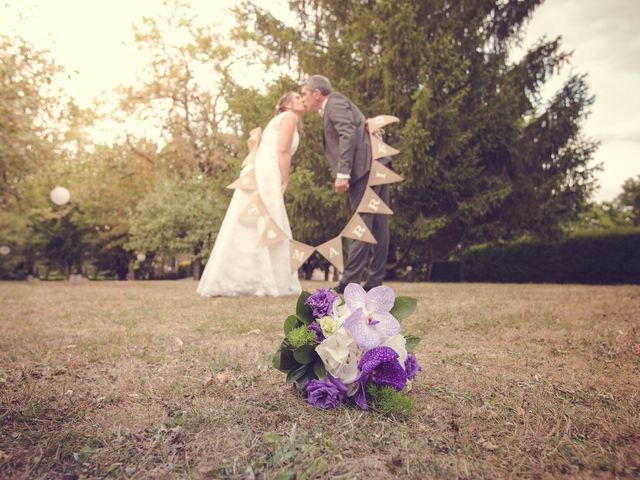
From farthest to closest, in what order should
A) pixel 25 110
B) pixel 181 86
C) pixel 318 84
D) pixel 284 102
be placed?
pixel 181 86 < pixel 25 110 < pixel 284 102 < pixel 318 84

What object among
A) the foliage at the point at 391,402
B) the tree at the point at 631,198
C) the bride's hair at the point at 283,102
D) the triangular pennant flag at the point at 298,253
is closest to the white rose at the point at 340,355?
the foliage at the point at 391,402

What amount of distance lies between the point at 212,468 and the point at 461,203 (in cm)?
954

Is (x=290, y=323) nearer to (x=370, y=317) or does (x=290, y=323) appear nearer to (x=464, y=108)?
(x=370, y=317)

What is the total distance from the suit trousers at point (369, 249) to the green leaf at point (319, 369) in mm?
3148

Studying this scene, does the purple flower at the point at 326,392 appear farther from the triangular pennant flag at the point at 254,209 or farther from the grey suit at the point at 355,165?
the triangular pennant flag at the point at 254,209

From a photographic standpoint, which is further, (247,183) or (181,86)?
(181,86)

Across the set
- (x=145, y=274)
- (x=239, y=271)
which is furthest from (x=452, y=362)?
(x=145, y=274)

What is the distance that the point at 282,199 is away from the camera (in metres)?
5.94

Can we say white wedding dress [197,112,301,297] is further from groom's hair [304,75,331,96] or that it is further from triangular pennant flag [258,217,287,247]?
groom's hair [304,75,331,96]

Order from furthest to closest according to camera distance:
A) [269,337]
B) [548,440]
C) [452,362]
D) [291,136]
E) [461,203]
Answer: [461,203] < [291,136] < [269,337] < [452,362] < [548,440]

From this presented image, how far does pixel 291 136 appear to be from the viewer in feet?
19.5

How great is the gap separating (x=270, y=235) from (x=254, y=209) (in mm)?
399

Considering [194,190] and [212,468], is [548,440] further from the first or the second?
[194,190]

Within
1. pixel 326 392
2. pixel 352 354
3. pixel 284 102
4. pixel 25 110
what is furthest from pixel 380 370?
pixel 25 110
